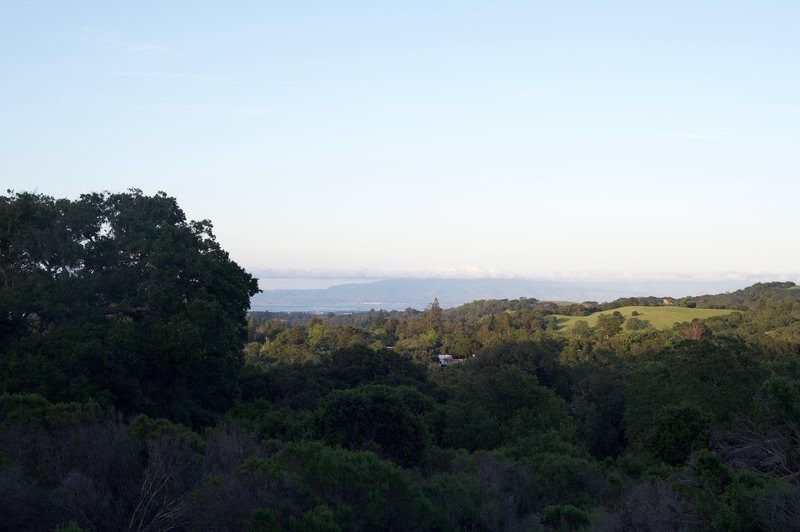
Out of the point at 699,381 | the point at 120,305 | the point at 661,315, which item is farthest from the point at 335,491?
the point at 661,315

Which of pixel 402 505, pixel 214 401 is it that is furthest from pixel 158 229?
pixel 402 505

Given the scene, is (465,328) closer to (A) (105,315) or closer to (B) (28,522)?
(A) (105,315)

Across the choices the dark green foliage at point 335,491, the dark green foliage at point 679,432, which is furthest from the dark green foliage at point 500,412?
the dark green foliage at point 335,491

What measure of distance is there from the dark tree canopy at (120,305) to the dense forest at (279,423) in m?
0.06

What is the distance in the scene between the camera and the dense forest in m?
11.5

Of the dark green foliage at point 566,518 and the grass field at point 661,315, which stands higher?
the grass field at point 661,315

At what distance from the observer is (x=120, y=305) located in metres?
23.9

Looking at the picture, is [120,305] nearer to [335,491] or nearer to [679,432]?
[335,491]

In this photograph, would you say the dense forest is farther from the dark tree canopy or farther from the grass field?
the grass field

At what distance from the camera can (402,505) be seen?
12469 mm

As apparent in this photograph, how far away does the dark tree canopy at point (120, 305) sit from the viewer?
20594 mm

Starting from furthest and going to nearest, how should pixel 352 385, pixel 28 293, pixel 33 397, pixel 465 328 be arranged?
pixel 465 328 < pixel 352 385 < pixel 28 293 < pixel 33 397

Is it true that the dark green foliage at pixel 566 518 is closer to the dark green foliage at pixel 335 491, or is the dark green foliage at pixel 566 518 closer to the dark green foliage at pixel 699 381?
the dark green foliage at pixel 335 491

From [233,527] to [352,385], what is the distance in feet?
86.5
